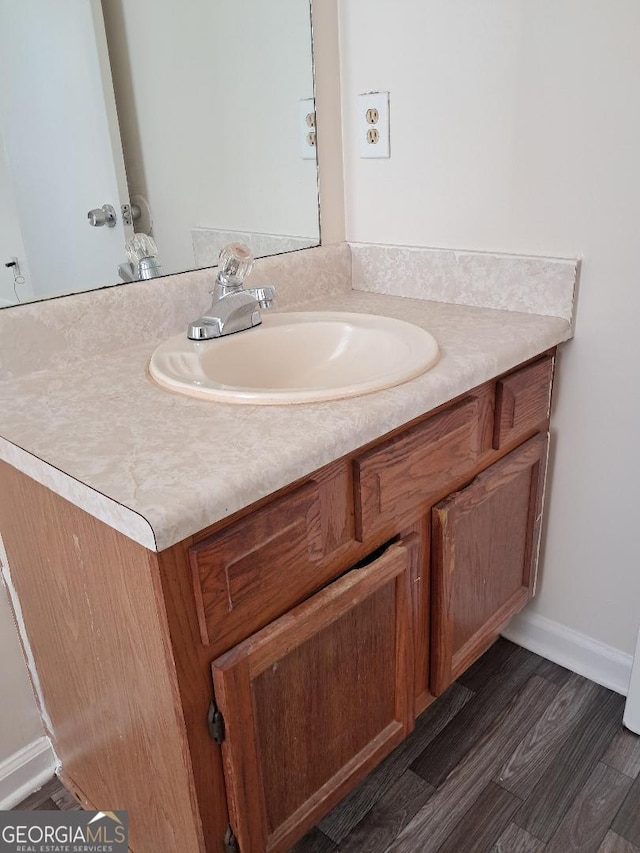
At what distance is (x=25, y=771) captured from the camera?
3.95 ft

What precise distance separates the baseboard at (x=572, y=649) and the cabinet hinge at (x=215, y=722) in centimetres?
94

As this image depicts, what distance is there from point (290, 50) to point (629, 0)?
611 millimetres

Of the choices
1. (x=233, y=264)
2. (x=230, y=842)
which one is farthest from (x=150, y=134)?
(x=230, y=842)

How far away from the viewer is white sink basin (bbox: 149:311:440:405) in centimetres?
96

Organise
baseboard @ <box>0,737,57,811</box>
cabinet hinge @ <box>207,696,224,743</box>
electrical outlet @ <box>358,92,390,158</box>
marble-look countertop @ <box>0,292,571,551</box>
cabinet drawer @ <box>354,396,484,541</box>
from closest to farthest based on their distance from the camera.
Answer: marble-look countertop @ <box>0,292,571,551</box> → cabinet hinge @ <box>207,696,224,743</box> → cabinet drawer @ <box>354,396,484,541</box> → baseboard @ <box>0,737,57,811</box> → electrical outlet @ <box>358,92,390,158</box>

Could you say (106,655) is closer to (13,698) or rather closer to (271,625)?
(271,625)

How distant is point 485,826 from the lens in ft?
3.74

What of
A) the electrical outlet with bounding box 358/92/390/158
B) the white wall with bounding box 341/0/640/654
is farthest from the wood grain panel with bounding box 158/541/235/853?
the electrical outlet with bounding box 358/92/390/158

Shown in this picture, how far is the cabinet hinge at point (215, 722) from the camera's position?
0.76m

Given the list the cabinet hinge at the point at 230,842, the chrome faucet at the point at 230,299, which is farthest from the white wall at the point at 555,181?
the cabinet hinge at the point at 230,842

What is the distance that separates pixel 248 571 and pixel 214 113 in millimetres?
893

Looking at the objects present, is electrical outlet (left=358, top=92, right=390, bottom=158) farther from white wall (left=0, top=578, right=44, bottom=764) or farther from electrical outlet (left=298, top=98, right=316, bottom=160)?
white wall (left=0, top=578, right=44, bottom=764)

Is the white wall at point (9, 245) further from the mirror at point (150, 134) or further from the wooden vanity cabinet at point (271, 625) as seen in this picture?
the wooden vanity cabinet at point (271, 625)

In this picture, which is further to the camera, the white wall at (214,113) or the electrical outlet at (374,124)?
the electrical outlet at (374,124)
